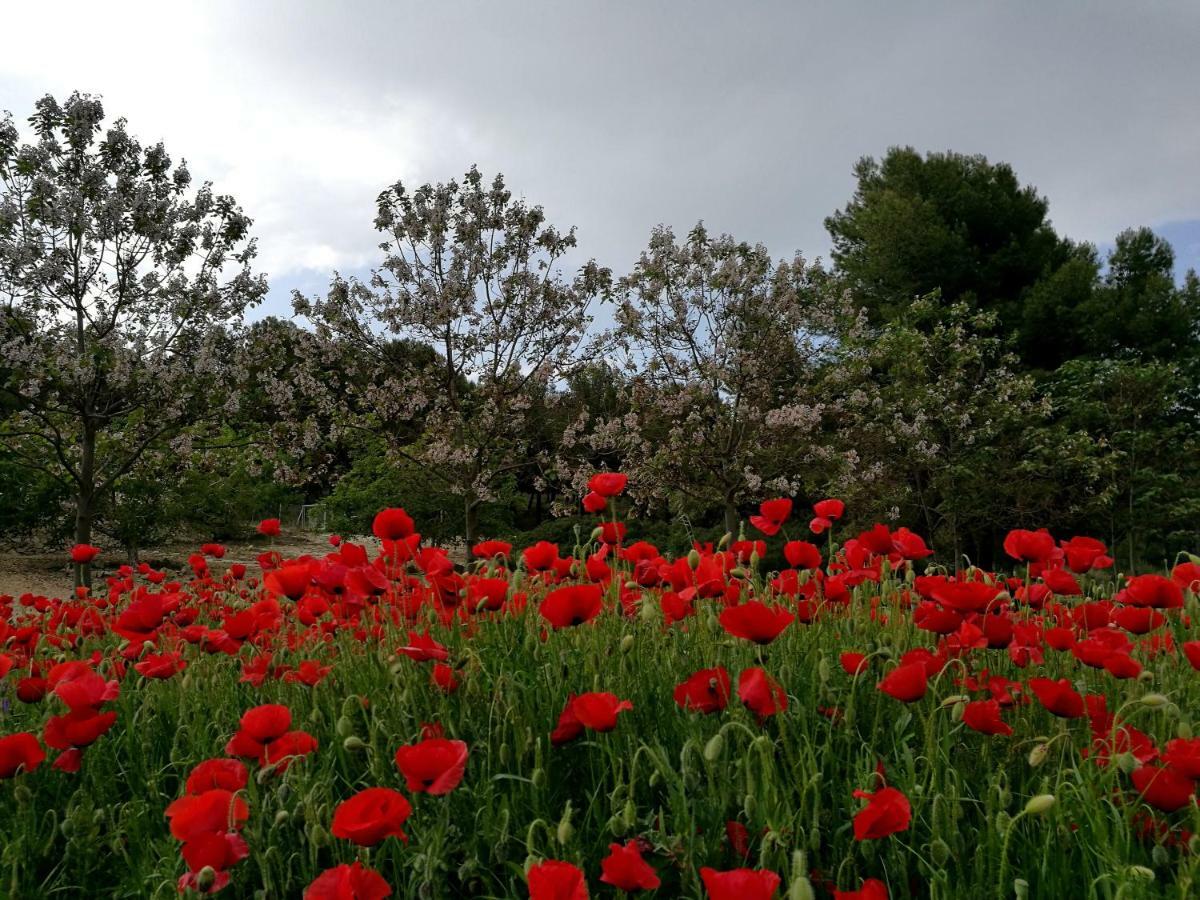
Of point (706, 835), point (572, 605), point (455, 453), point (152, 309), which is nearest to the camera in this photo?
point (706, 835)

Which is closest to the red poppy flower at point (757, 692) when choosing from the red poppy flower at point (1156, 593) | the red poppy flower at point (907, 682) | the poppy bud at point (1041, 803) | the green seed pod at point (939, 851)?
the red poppy flower at point (907, 682)

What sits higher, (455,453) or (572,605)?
(455,453)

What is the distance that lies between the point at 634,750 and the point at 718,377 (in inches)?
380

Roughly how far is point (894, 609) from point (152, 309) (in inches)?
392

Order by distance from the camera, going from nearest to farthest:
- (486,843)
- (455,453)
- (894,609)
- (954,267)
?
1. (486,843)
2. (894,609)
3. (455,453)
4. (954,267)

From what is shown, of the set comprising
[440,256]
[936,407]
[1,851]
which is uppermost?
[440,256]

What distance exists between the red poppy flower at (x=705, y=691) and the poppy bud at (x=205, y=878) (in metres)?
0.89

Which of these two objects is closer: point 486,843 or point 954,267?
point 486,843

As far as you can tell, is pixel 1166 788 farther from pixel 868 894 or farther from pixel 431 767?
pixel 431 767

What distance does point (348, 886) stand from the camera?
1.08 m

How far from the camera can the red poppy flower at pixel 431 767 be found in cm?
121

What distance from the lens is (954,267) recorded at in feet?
70.3

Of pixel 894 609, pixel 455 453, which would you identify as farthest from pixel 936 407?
pixel 894 609

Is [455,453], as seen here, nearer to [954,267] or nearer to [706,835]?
[706,835]
